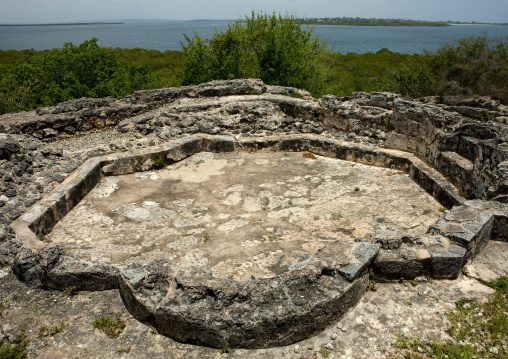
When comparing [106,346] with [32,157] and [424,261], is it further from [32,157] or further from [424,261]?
[32,157]

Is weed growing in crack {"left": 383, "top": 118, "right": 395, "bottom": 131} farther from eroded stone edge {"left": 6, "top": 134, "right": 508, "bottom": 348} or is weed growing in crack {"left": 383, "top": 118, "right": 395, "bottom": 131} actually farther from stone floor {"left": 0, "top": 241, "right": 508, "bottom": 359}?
stone floor {"left": 0, "top": 241, "right": 508, "bottom": 359}

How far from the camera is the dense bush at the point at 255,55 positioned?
1518cm

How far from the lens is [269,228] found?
19.3 ft

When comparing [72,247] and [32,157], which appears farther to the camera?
[32,157]

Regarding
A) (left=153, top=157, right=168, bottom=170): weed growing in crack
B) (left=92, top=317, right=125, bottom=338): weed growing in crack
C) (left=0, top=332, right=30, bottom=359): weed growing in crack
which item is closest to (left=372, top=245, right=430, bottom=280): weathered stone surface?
(left=92, top=317, right=125, bottom=338): weed growing in crack

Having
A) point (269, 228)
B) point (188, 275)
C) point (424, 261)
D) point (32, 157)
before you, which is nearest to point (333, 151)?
point (269, 228)

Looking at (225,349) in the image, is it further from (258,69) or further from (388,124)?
(258,69)

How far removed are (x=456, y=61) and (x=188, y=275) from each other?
55.6 ft

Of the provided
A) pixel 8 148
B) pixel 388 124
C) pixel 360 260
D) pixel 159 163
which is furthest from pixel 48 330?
pixel 388 124

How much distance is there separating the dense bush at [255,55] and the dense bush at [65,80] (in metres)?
4.13

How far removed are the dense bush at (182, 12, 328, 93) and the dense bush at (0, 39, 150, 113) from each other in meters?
4.13

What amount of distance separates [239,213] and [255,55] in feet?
36.5

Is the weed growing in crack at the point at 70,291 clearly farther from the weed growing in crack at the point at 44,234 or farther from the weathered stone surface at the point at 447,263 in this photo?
the weathered stone surface at the point at 447,263

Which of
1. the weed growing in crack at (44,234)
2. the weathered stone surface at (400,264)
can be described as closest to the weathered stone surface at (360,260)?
the weathered stone surface at (400,264)
